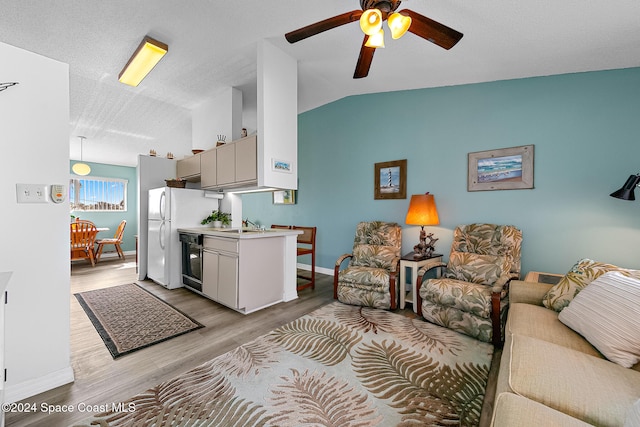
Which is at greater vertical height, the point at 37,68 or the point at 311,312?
the point at 37,68

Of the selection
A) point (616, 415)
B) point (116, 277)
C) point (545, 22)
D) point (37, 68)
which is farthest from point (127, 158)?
point (616, 415)

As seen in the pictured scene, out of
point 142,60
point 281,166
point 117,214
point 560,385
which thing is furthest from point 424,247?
point 117,214

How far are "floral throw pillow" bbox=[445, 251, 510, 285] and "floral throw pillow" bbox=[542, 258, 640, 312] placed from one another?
693 mm

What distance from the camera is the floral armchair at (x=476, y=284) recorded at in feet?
7.24

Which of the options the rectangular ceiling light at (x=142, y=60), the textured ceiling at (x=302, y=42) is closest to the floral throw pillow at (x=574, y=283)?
the textured ceiling at (x=302, y=42)

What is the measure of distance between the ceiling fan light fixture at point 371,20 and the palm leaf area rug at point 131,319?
2823mm

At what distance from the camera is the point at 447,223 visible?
10.8 feet

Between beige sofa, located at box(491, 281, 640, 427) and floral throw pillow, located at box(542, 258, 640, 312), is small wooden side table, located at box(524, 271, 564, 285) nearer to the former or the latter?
floral throw pillow, located at box(542, 258, 640, 312)

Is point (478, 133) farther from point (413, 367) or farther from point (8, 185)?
point (8, 185)

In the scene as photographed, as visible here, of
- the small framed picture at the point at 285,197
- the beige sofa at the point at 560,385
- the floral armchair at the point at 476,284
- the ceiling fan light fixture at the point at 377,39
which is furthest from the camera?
the small framed picture at the point at 285,197

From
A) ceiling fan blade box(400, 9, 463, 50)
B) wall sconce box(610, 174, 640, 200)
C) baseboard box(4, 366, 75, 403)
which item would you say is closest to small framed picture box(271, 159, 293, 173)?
ceiling fan blade box(400, 9, 463, 50)

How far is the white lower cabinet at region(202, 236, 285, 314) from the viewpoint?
9.06 ft

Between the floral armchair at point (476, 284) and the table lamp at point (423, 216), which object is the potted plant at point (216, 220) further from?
the floral armchair at point (476, 284)

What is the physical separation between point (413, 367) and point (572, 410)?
1104 mm
